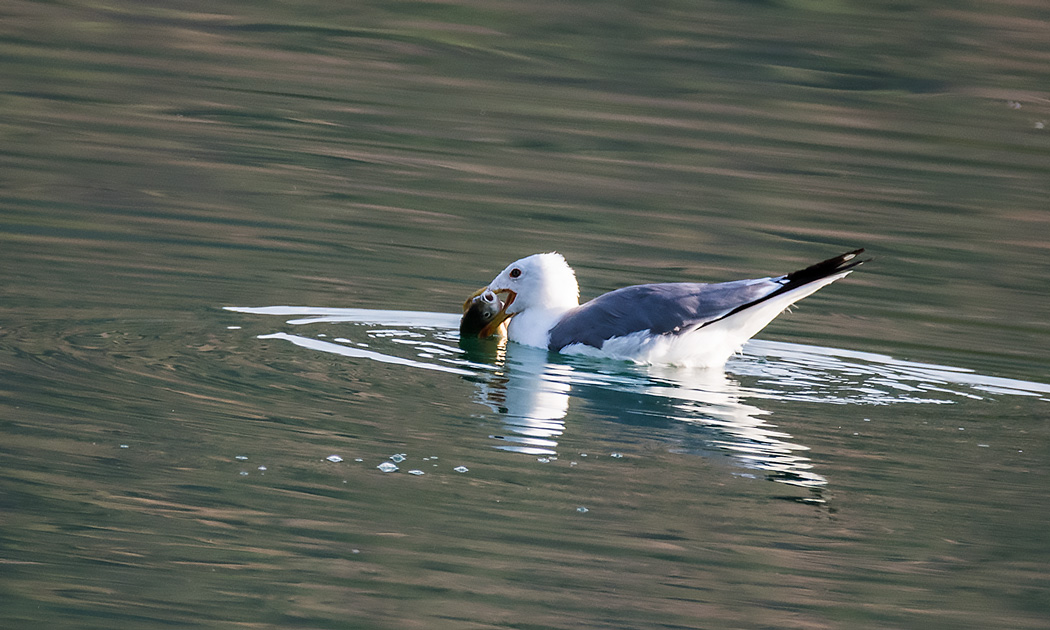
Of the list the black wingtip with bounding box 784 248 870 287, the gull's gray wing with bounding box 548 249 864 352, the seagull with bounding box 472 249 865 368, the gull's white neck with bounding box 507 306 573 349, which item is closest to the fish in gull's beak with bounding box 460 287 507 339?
the gull's white neck with bounding box 507 306 573 349

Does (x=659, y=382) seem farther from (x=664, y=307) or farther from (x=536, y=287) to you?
(x=536, y=287)

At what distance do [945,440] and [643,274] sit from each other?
3712 millimetres

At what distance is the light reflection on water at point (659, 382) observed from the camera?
7.38 meters

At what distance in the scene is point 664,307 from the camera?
8.69 m

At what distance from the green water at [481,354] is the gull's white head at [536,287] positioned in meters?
0.36

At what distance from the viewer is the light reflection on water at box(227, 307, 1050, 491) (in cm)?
738

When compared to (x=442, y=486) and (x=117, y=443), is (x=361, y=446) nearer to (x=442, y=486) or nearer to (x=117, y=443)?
(x=442, y=486)

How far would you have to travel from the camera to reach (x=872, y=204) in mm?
13664

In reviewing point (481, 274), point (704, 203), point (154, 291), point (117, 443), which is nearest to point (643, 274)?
point (481, 274)

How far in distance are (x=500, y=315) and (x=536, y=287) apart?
268 mm

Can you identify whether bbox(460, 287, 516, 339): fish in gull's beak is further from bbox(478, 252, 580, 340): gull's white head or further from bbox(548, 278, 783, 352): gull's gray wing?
bbox(548, 278, 783, 352): gull's gray wing

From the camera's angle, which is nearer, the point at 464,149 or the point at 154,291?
the point at 154,291

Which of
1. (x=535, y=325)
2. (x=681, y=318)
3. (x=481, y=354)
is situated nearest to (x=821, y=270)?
(x=681, y=318)

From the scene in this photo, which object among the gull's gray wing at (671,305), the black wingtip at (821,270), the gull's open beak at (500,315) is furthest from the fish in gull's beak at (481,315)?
the black wingtip at (821,270)
